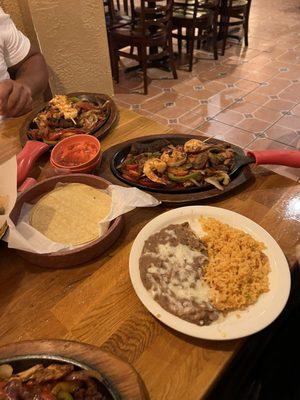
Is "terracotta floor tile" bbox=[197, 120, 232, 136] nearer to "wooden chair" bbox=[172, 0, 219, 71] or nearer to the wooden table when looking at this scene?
"wooden chair" bbox=[172, 0, 219, 71]

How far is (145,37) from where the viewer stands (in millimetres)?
3965

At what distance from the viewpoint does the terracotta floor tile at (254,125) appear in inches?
137

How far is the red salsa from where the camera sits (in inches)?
51.1

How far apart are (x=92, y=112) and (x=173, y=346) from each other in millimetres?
1241

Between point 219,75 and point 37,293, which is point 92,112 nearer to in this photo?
point 37,293

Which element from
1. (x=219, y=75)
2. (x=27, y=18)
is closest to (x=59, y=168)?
(x=27, y=18)

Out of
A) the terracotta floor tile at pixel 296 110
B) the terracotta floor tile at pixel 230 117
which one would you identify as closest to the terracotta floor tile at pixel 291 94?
the terracotta floor tile at pixel 296 110

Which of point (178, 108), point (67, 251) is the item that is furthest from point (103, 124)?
point (178, 108)

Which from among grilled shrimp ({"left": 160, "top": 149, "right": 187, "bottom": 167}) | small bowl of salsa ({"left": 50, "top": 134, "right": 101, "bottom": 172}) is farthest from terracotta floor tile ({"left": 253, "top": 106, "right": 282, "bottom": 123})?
small bowl of salsa ({"left": 50, "top": 134, "right": 101, "bottom": 172})

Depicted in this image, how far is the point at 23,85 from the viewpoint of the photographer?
66.5 inches

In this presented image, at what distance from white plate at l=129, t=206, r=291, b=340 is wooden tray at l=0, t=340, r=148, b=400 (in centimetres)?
14

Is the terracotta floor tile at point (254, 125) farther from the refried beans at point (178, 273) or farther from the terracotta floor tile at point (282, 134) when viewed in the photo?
the refried beans at point (178, 273)

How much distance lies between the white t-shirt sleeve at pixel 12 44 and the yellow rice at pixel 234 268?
5.31ft

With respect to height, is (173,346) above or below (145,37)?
above
